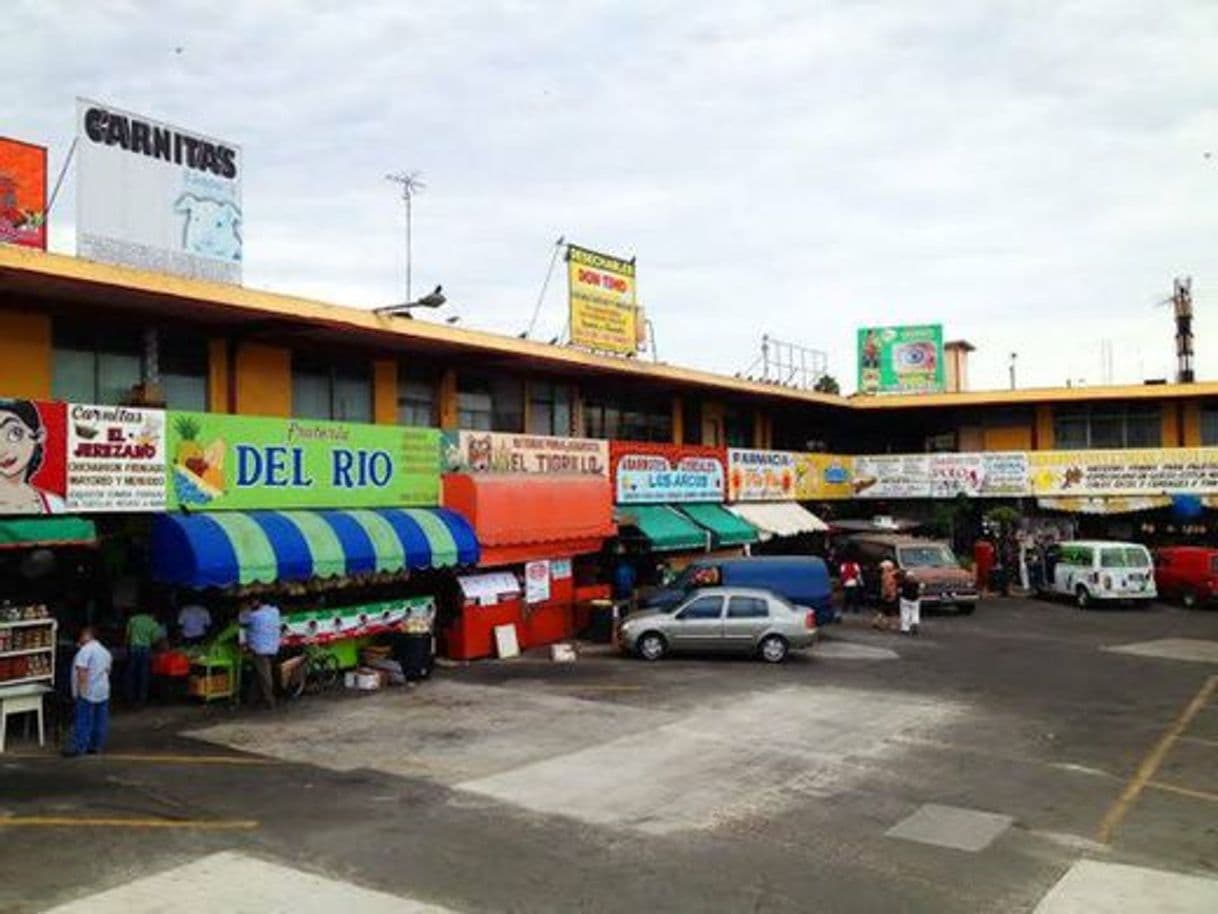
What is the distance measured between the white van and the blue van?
11.4 metres

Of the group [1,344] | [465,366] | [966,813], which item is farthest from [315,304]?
[966,813]

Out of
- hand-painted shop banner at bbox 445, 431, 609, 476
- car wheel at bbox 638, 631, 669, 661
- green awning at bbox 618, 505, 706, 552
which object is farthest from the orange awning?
car wheel at bbox 638, 631, 669, 661

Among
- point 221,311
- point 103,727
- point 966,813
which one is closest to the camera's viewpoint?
point 966,813

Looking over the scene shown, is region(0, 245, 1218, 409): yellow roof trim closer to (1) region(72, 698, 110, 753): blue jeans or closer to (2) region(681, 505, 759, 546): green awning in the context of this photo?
(2) region(681, 505, 759, 546): green awning

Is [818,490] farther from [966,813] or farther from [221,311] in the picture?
[966,813]

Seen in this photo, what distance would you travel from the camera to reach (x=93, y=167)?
17.8 metres

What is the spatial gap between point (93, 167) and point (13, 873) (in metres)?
11.7

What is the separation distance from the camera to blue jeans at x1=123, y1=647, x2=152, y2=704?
1761 cm

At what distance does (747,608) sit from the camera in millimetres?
23625

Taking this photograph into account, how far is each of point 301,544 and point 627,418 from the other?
52.0 ft

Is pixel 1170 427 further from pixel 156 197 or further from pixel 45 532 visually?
pixel 45 532

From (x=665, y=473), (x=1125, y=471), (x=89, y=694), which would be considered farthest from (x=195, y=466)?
(x=1125, y=471)

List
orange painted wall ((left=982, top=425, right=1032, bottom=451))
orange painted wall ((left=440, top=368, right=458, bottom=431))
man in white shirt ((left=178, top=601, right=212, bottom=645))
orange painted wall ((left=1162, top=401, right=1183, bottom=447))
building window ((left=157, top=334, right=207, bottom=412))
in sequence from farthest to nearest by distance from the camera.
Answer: orange painted wall ((left=982, top=425, right=1032, bottom=451)), orange painted wall ((left=1162, top=401, right=1183, bottom=447)), orange painted wall ((left=440, top=368, right=458, bottom=431)), building window ((left=157, top=334, right=207, bottom=412)), man in white shirt ((left=178, top=601, right=212, bottom=645))

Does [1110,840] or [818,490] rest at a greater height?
[818,490]
